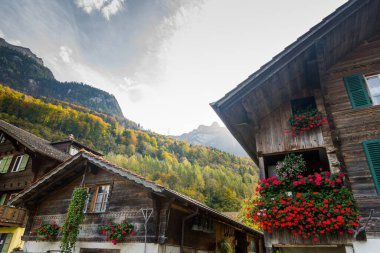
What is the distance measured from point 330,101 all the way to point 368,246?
15.7ft

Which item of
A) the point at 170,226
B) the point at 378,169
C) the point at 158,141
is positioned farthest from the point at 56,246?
the point at 158,141

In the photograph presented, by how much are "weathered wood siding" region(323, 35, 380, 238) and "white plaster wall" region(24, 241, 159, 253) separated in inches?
282

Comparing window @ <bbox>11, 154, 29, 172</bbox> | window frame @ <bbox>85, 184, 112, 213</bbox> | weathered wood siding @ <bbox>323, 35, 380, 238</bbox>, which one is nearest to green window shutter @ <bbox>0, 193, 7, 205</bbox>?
window @ <bbox>11, 154, 29, 172</bbox>

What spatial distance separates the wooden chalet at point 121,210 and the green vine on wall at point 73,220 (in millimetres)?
396

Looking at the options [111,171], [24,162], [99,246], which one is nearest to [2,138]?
[24,162]

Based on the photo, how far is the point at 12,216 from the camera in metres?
17.1

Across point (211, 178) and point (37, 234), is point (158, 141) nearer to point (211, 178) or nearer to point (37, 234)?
point (211, 178)

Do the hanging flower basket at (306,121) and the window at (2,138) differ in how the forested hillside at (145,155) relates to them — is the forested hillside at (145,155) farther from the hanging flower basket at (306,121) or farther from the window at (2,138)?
the hanging flower basket at (306,121)

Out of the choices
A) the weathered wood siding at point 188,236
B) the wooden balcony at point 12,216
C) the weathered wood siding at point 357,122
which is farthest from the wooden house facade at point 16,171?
the weathered wood siding at point 357,122

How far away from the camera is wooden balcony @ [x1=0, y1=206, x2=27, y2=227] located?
1641cm

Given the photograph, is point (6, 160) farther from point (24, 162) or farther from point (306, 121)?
point (306, 121)

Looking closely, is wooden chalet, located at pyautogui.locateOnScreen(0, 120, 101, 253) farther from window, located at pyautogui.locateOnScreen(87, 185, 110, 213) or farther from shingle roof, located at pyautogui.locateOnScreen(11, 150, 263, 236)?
window, located at pyautogui.locateOnScreen(87, 185, 110, 213)

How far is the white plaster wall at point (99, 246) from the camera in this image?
377 inches

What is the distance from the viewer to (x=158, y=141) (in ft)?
319
